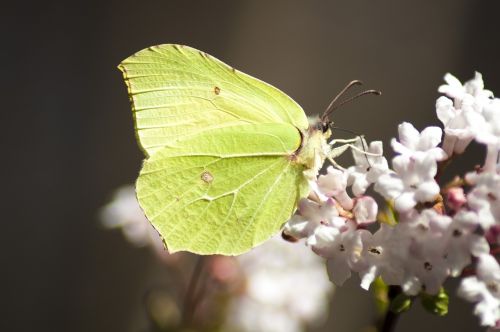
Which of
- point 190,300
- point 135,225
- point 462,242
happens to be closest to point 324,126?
point 462,242

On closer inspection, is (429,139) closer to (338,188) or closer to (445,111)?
(445,111)

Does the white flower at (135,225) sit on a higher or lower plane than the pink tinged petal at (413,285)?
lower

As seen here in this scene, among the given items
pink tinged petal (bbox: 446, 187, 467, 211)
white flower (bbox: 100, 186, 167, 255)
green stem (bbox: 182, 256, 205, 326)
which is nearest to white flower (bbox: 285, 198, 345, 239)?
pink tinged petal (bbox: 446, 187, 467, 211)

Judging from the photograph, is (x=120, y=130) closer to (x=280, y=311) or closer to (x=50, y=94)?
(x=50, y=94)

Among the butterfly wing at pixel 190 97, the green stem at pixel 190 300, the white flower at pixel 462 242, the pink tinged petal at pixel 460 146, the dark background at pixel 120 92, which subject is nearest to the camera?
the white flower at pixel 462 242

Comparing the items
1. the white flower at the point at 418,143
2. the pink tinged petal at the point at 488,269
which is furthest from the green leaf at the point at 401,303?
the white flower at the point at 418,143

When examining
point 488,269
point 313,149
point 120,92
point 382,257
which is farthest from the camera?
point 120,92

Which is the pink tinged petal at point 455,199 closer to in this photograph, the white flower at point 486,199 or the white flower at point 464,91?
the white flower at point 486,199
